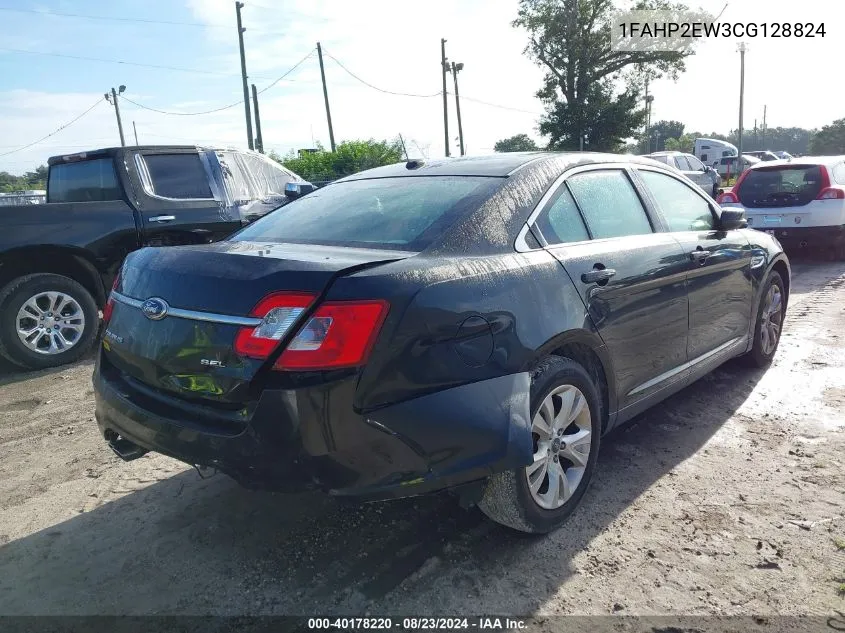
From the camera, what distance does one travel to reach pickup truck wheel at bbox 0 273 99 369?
5441 millimetres

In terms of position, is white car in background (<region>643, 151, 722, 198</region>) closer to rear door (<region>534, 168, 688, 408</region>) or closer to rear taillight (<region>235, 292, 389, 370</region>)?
rear door (<region>534, 168, 688, 408</region>)

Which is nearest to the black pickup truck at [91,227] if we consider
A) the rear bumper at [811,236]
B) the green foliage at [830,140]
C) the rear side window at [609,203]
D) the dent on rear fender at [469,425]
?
the rear side window at [609,203]

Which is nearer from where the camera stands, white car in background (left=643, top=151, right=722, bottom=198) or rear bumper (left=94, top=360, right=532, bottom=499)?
rear bumper (left=94, top=360, right=532, bottom=499)

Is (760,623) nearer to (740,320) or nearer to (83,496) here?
(740,320)

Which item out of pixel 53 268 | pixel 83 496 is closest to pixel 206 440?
pixel 83 496

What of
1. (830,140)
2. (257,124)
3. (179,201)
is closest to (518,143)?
(257,124)

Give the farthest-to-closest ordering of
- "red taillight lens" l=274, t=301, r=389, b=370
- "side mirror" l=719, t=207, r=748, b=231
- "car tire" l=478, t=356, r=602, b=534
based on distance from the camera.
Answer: "side mirror" l=719, t=207, r=748, b=231 → "car tire" l=478, t=356, r=602, b=534 → "red taillight lens" l=274, t=301, r=389, b=370

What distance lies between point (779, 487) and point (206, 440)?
2649mm

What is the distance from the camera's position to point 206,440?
7.38 ft

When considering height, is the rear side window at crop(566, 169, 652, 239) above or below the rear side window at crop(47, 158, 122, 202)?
below

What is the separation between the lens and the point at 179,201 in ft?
20.9

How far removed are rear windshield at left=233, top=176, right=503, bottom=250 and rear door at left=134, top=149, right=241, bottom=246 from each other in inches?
122

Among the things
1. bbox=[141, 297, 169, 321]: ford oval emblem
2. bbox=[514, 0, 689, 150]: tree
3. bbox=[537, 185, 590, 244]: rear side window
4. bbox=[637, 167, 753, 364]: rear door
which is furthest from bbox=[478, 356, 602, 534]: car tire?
bbox=[514, 0, 689, 150]: tree

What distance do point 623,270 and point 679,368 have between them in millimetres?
870
